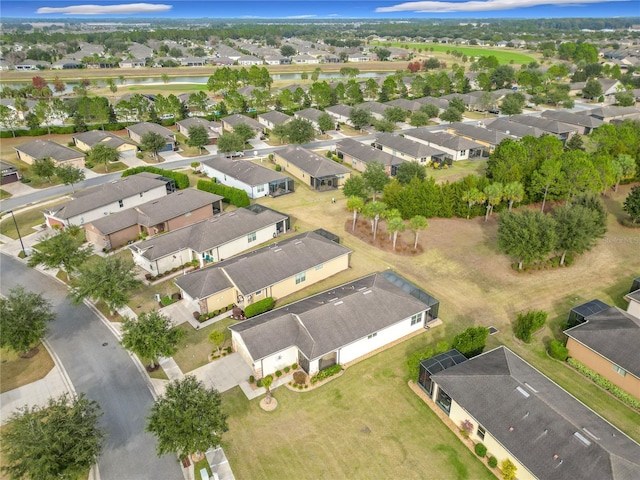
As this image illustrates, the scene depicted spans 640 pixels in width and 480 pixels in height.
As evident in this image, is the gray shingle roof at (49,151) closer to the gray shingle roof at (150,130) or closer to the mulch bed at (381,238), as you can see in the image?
the gray shingle roof at (150,130)

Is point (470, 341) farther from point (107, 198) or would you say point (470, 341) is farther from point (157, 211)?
point (107, 198)

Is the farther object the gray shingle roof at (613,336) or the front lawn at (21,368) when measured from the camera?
the front lawn at (21,368)

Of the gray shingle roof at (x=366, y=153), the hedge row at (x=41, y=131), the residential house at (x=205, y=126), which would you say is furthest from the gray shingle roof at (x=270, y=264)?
the hedge row at (x=41, y=131)

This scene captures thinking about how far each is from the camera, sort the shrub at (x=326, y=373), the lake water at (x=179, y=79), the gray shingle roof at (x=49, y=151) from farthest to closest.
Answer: the lake water at (x=179, y=79) < the gray shingle roof at (x=49, y=151) < the shrub at (x=326, y=373)

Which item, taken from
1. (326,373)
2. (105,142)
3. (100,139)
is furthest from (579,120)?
(100,139)

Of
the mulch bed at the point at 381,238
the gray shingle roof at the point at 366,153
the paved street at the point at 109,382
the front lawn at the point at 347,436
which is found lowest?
the paved street at the point at 109,382

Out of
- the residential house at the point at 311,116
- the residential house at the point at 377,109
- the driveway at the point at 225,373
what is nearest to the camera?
the driveway at the point at 225,373

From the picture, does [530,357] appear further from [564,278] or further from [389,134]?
[389,134]

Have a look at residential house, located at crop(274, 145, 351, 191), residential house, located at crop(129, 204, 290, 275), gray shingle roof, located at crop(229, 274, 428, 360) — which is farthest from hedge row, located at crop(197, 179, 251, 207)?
gray shingle roof, located at crop(229, 274, 428, 360)
